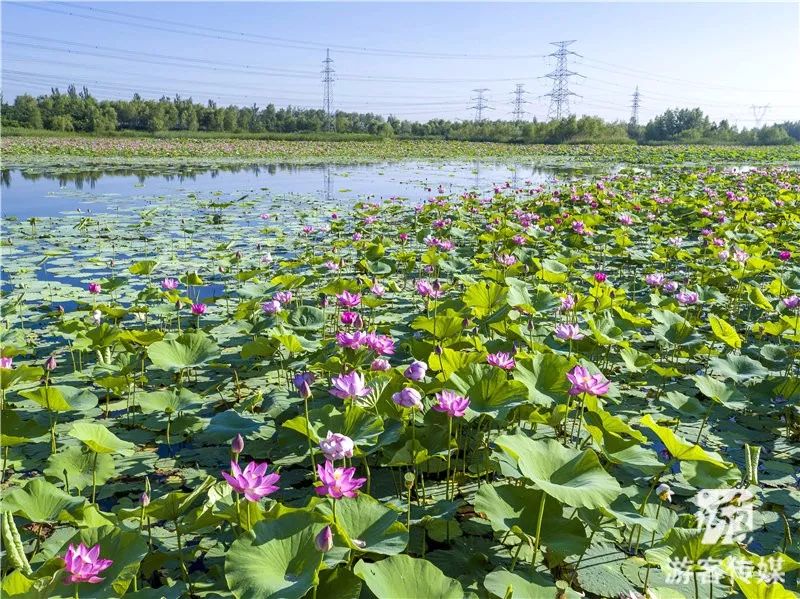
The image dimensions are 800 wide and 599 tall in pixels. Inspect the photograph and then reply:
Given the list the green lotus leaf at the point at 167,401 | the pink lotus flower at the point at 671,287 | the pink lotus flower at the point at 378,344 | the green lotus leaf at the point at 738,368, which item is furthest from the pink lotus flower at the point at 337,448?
the pink lotus flower at the point at 671,287

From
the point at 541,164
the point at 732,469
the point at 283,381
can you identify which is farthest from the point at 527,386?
the point at 541,164

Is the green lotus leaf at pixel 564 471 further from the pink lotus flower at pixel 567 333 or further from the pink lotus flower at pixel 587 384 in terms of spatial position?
the pink lotus flower at pixel 567 333

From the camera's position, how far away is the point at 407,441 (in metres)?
2.01

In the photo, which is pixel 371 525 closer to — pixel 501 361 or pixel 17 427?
pixel 501 361

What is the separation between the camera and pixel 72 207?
31.3 ft

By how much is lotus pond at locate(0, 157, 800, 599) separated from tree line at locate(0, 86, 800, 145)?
37061 millimetres

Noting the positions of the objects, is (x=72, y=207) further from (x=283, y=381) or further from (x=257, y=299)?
(x=283, y=381)

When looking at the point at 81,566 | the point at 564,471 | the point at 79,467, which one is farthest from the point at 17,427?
the point at 564,471

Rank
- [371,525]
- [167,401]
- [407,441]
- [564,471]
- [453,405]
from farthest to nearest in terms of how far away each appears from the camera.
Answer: [167,401] → [407,441] → [453,405] → [564,471] → [371,525]

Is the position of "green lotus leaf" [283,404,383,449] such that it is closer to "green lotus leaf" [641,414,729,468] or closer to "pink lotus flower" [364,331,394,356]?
"pink lotus flower" [364,331,394,356]

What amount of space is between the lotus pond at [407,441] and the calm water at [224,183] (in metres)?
5.77

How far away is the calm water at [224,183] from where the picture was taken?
10.4 metres

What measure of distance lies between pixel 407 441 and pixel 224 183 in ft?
42.9

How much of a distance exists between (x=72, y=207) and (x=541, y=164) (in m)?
16.5
